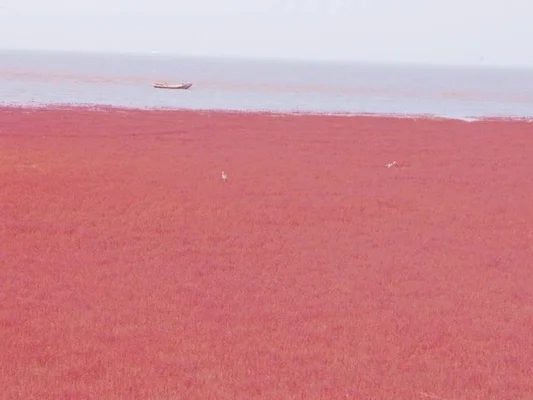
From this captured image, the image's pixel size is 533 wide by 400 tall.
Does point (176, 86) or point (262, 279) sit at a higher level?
point (176, 86)

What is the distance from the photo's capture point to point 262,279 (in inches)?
478

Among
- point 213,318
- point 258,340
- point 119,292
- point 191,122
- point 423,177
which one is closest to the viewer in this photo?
point 258,340

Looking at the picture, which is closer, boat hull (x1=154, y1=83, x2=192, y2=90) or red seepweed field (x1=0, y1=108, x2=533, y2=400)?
red seepweed field (x1=0, y1=108, x2=533, y2=400)

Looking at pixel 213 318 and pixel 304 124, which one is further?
pixel 304 124

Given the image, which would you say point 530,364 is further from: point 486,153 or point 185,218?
point 486,153

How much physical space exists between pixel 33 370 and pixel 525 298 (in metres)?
6.56

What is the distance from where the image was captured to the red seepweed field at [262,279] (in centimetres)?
828

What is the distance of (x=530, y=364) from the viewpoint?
8.80 m

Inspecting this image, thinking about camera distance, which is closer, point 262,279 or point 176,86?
point 262,279

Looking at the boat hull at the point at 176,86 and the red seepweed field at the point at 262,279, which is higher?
the boat hull at the point at 176,86

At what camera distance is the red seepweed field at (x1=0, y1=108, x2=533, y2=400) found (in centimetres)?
828

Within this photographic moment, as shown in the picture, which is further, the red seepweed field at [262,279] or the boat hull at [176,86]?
the boat hull at [176,86]

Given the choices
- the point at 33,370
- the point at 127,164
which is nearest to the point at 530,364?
the point at 33,370

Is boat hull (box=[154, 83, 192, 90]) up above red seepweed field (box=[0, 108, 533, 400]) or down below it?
above
